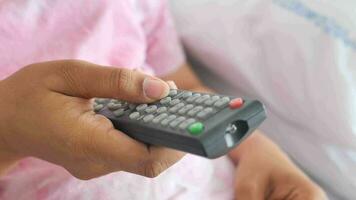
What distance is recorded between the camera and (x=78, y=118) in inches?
16.2

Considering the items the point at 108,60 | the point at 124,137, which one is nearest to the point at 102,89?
the point at 124,137

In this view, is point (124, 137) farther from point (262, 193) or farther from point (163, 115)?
point (262, 193)

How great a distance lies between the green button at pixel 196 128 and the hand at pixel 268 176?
282 millimetres

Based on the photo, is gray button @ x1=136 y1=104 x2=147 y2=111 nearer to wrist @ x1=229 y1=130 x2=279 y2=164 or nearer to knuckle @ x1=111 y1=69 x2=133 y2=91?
knuckle @ x1=111 y1=69 x2=133 y2=91

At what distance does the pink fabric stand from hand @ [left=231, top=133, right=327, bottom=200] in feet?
0.07

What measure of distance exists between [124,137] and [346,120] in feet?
1.06

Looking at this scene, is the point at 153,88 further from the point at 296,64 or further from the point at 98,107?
the point at 296,64

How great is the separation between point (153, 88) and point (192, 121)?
0.06 meters

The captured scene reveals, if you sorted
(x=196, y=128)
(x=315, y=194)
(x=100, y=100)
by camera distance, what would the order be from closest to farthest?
(x=196, y=128)
(x=100, y=100)
(x=315, y=194)

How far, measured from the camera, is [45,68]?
17.2 inches

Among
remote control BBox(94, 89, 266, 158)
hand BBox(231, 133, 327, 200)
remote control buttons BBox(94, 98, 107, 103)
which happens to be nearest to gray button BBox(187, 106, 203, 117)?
remote control BBox(94, 89, 266, 158)

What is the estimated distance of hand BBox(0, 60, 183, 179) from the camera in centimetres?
40

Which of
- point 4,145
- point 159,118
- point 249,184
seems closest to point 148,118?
point 159,118

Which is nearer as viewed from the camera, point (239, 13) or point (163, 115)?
point (163, 115)
